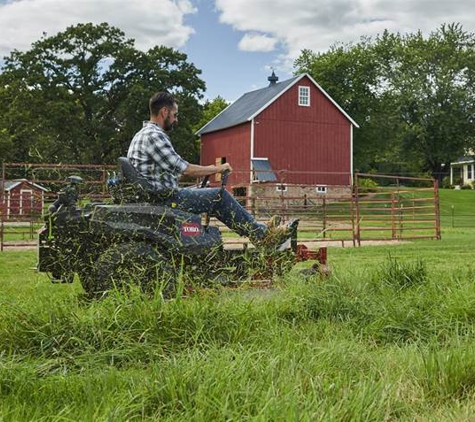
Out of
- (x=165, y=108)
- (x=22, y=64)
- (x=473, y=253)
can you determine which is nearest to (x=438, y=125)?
(x=22, y=64)

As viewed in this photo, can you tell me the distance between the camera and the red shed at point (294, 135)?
32375 millimetres

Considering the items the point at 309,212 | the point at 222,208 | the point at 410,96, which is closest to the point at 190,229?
the point at 222,208

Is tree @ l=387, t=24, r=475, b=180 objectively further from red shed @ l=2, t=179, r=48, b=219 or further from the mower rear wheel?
the mower rear wheel

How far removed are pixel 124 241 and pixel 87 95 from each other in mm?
34824

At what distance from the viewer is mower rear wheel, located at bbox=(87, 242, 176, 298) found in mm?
4117

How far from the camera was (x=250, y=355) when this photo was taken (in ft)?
8.61

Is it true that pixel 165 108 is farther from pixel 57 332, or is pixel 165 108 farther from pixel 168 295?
pixel 57 332

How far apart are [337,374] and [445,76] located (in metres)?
49.6

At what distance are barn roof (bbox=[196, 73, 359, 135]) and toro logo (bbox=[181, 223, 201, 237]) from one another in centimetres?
2795

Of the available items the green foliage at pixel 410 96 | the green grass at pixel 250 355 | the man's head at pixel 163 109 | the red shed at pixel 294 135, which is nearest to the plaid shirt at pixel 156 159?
the man's head at pixel 163 109

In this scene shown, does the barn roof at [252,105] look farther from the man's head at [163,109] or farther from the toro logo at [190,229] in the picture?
the toro logo at [190,229]

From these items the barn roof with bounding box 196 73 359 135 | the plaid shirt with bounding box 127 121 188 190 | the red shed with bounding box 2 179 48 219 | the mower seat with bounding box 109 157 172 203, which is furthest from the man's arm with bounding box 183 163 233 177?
the barn roof with bounding box 196 73 359 135

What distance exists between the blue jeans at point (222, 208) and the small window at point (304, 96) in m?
29.3

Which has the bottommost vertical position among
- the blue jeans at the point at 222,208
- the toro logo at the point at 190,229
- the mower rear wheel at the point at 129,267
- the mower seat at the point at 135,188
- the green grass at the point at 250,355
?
the green grass at the point at 250,355
